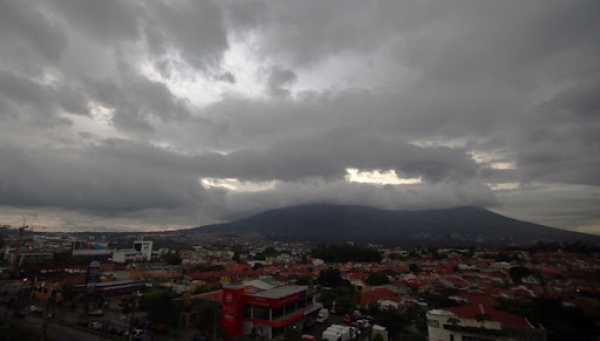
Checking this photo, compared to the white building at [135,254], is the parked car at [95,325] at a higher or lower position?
lower

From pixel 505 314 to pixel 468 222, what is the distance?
554ft

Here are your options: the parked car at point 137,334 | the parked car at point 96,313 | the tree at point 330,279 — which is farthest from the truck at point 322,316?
the parked car at point 96,313

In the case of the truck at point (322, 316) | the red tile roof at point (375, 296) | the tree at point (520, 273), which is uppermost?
the tree at point (520, 273)

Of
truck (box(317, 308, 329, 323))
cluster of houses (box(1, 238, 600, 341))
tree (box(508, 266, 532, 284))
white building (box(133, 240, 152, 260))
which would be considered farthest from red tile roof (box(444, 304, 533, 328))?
white building (box(133, 240, 152, 260))

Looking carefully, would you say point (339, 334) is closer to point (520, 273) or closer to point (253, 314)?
point (253, 314)

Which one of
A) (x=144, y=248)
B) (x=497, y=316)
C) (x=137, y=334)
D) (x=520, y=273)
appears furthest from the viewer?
(x=144, y=248)

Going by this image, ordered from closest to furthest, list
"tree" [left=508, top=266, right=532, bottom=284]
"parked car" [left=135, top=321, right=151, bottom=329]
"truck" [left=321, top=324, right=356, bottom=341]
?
"truck" [left=321, top=324, right=356, bottom=341]
"parked car" [left=135, top=321, right=151, bottom=329]
"tree" [left=508, top=266, right=532, bottom=284]

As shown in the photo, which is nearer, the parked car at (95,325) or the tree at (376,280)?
the parked car at (95,325)

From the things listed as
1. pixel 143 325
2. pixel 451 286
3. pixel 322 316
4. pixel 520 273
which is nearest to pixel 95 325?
pixel 143 325

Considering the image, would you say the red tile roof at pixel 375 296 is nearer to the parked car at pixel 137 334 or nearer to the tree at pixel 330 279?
the tree at pixel 330 279

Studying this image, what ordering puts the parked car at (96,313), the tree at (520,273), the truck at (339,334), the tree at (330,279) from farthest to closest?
the tree at (330,279), the tree at (520,273), the parked car at (96,313), the truck at (339,334)

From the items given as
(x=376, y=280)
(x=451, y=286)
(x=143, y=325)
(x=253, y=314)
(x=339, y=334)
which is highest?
(x=253, y=314)

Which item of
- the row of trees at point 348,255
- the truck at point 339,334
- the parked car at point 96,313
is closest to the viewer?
the truck at point 339,334

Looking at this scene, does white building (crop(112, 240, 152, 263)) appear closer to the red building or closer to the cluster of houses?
the cluster of houses
